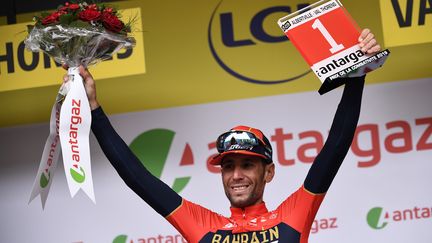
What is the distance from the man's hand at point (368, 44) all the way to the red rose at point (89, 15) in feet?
2.90

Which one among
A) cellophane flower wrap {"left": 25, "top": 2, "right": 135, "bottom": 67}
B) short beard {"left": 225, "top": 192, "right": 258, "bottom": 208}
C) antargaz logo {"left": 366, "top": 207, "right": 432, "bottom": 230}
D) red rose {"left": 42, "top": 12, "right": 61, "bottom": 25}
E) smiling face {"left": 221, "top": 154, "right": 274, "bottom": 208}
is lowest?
antargaz logo {"left": 366, "top": 207, "right": 432, "bottom": 230}

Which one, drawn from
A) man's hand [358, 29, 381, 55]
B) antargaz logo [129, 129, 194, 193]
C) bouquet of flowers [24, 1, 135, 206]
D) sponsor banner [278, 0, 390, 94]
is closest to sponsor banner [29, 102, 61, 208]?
bouquet of flowers [24, 1, 135, 206]

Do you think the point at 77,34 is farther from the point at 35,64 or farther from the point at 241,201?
the point at 35,64

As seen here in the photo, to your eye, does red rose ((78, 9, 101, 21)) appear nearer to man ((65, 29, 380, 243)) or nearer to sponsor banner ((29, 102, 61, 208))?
man ((65, 29, 380, 243))

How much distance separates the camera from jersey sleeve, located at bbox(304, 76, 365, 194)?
3111mm

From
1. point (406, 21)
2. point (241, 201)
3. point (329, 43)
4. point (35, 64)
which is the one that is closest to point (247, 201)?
point (241, 201)

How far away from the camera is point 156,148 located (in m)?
4.89

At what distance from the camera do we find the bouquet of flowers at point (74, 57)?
3.19m

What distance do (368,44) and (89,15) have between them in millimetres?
934

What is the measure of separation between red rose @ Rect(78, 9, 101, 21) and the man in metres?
0.17

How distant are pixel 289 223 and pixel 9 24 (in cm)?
240

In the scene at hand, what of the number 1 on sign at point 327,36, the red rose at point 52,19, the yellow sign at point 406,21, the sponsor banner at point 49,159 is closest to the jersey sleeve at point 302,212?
the number 1 on sign at point 327,36

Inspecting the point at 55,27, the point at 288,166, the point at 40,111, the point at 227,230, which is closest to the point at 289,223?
the point at 227,230

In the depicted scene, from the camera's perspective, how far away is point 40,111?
4.99 m
